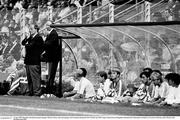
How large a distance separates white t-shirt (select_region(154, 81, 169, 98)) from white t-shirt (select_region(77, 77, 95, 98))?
1687 mm

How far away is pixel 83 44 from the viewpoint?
→ 1457cm

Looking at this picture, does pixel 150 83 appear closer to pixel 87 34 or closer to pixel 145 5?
pixel 87 34

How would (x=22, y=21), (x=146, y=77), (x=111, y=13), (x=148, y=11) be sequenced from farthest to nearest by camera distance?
(x=22, y=21), (x=111, y=13), (x=148, y=11), (x=146, y=77)

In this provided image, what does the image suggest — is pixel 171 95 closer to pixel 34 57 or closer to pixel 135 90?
pixel 135 90

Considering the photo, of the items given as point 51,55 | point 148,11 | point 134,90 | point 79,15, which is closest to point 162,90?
point 134,90

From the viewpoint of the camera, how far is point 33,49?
13.7 m

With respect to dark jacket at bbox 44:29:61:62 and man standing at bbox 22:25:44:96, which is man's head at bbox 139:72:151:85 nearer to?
dark jacket at bbox 44:29:61:62

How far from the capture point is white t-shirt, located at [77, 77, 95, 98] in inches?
495

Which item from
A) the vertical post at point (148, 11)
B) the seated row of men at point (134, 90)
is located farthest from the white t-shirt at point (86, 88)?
the vertical post at point (148, 11)

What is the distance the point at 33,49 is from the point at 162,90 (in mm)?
3724

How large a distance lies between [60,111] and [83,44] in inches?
215

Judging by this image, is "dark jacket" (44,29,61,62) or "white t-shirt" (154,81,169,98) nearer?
"white t-shirt" (154,81,169,98)

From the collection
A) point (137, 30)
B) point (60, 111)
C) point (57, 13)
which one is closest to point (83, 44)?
point (137, 30)

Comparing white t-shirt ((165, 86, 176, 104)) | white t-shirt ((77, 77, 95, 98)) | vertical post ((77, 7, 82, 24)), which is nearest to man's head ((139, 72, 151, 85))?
white t-shirt ((165, 86, 176, 104))
